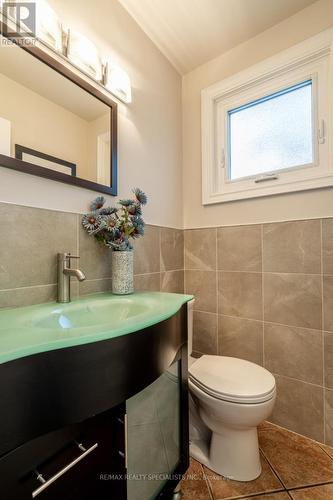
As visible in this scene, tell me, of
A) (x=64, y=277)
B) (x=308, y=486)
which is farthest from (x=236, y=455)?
(x=64, y=277)

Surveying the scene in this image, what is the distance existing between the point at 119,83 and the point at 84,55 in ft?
0.70

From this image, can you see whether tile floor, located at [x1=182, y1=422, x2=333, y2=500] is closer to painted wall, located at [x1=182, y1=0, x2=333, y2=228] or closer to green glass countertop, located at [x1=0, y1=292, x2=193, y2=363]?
green glass countertop, located at [x1=0, y1=292, x2=193, y2=363]

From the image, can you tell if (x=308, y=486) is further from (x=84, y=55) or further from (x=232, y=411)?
(x=84, y=55)

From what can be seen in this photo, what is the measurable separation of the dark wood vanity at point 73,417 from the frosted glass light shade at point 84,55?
3.89ft

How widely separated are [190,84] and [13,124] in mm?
1463

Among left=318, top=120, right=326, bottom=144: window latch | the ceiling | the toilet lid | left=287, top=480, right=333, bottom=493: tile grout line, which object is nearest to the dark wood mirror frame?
the ceiling

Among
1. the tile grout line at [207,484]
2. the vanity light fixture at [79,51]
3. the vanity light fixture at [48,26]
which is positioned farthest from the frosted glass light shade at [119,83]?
the tile grout line at [207,484]

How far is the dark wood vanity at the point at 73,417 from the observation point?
420 mm

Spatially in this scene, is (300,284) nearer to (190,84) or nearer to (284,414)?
(284,414)

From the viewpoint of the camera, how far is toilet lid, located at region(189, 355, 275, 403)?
1018 millimetres

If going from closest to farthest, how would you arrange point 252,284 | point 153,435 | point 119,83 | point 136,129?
point 153,435
point 119,83
point 136,129
point 252,284

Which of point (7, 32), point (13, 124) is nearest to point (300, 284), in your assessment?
point (13, 124)

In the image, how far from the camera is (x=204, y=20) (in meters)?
1.42

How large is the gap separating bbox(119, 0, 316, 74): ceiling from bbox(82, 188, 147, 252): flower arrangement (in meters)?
1.12
